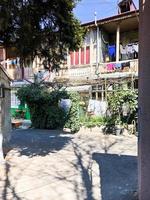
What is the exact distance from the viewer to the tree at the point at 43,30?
375 inches

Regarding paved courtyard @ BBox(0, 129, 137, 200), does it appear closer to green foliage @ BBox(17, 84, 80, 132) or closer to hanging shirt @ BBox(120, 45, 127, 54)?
green foliage @ BBox(17, 84, 80, 132)

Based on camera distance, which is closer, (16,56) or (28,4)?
(28,4)

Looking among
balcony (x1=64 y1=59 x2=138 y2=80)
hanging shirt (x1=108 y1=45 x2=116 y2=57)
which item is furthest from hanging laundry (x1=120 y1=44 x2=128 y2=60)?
balcony (x1=64 y1=59 x2=138 y2=80)

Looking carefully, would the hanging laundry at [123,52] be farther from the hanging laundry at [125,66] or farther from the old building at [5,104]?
the old building at [5,104]

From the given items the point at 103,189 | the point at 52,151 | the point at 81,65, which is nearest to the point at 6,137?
the point at 52,151

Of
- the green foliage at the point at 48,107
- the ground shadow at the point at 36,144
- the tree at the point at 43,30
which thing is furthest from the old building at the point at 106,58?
the tree at the point at 43,30

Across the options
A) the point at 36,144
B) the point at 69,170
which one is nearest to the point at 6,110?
the point at 36,144

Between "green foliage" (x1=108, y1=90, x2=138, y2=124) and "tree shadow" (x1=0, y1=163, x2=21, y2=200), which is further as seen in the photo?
"green foliage" (x1=108, y1=90, x2=138, y2=124)

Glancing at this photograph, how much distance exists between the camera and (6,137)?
1270 centimetres

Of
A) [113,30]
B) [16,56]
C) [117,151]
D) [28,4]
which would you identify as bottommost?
[117,151]

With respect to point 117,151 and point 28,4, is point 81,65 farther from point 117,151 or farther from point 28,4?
point 28,4

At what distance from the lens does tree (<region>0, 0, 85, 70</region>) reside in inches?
375

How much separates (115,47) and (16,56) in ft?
46.7

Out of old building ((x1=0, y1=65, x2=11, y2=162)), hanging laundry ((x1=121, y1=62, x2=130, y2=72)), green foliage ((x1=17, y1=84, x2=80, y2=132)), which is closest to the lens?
old building ((x1=0, y1=65, x2=11, y2=162))
